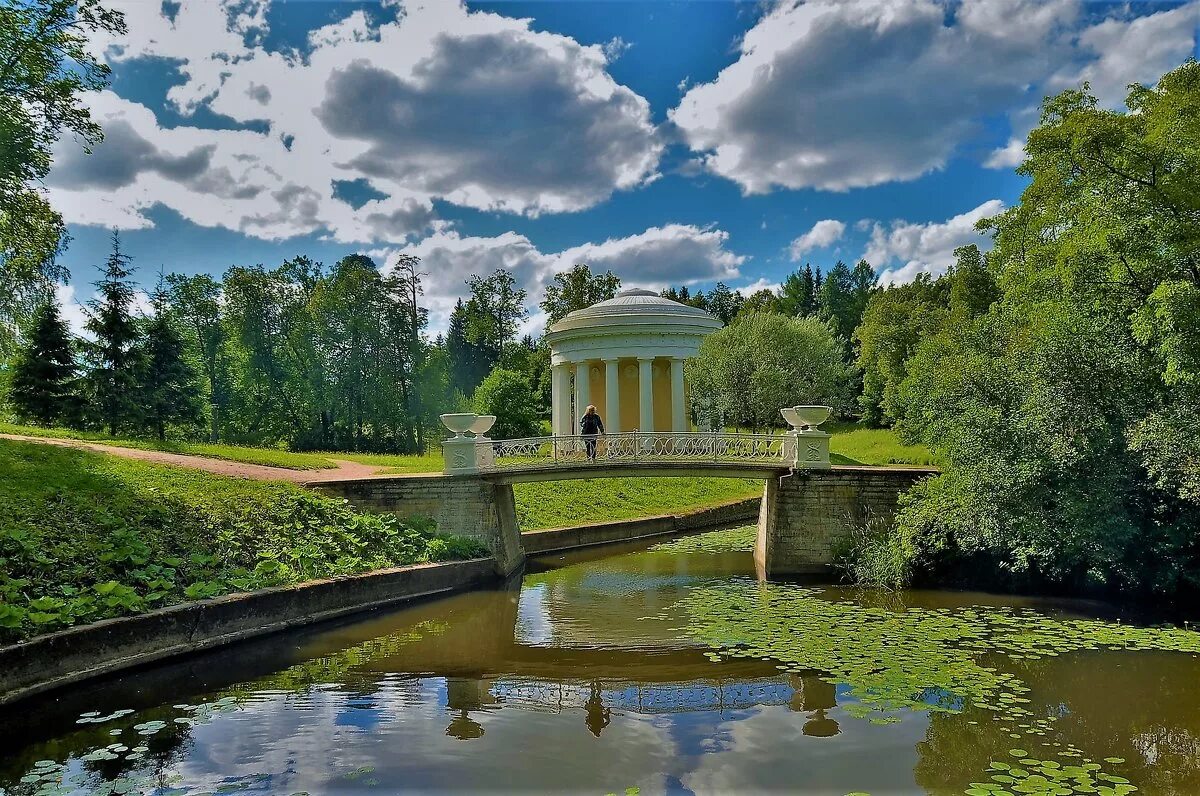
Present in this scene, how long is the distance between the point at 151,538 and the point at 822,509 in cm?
1281

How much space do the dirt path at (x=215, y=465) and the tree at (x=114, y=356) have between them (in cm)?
958

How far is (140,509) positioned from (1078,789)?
44.5 feet

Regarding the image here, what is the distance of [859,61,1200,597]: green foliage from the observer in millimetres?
10453

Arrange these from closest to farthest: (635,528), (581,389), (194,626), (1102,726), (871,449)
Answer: (1102,726) < (194,626) < (635,528) < (581,389) < (871,449)

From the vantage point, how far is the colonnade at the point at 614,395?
27125 mm

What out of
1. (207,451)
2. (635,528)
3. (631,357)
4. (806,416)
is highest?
(631,357)

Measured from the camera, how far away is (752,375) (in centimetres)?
2780

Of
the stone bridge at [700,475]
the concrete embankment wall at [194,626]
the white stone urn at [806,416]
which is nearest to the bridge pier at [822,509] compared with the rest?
the stone bridge at [700,475]

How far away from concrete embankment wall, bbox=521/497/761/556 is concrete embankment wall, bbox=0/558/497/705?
555 cm

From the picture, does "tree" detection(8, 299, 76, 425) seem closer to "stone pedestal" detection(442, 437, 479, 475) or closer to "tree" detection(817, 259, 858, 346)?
"stone pedestal" detection(442, 437, 479, 475)

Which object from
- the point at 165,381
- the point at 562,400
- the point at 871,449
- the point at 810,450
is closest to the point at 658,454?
the point at 810,450

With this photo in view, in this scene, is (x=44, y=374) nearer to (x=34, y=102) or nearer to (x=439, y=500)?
(x=34, y=102)

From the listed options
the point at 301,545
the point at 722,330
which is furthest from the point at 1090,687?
the point at 722,330

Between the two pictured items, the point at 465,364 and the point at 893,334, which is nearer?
the point at 893,334
